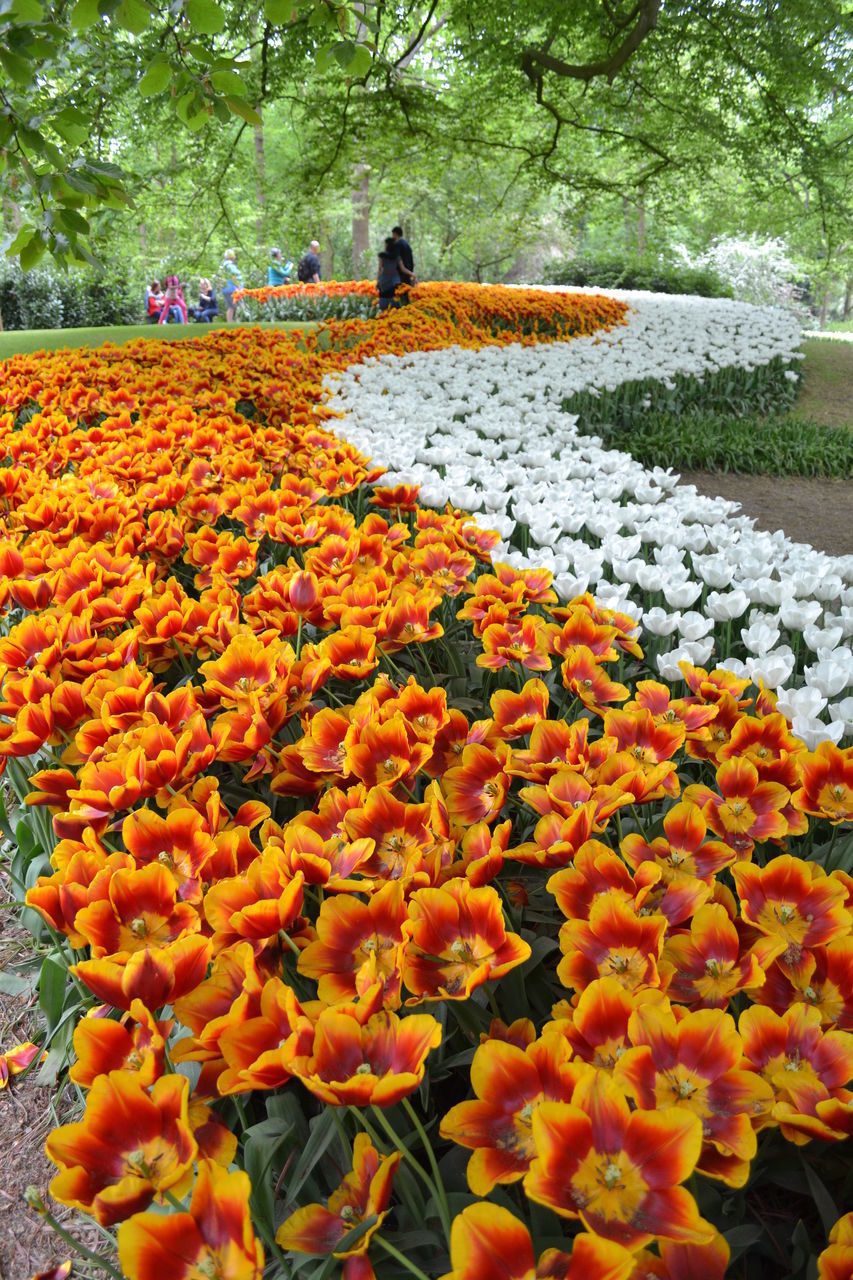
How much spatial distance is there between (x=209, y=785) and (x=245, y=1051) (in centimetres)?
49

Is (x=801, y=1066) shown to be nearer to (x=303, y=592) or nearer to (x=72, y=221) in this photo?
(x=303, y=592)

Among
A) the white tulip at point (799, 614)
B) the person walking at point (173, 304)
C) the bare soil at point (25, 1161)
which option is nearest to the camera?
the bare soil at point (25, 1161)

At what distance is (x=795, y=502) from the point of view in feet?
20.8

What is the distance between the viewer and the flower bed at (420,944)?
72cm

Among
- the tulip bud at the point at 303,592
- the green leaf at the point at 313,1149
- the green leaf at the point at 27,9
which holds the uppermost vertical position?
the green leaf at the point at 27,9

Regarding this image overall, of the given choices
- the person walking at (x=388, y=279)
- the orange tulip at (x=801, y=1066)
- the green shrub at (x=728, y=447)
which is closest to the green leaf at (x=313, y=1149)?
the orange tulip at (x=801, y=1066)

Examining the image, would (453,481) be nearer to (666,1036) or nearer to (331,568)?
(331,568)

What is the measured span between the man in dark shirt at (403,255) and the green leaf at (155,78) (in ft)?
32.4

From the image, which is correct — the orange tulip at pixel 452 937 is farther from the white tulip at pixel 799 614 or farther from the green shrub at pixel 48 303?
the green shrub at pixel 48 303

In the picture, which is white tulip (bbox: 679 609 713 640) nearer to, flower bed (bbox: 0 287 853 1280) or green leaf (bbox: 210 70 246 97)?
flower bed (bbox: 0 287 853 1280)

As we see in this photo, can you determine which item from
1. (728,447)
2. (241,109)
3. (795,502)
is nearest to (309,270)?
(728,447)

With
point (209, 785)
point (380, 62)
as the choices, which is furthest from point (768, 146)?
point (209, 785)

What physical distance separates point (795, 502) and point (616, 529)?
174 inches

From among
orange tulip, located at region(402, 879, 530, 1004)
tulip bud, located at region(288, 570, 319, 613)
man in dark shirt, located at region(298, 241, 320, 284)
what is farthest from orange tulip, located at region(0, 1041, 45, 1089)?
man in dark shirt, located at region(298, 241, 320, 284)
